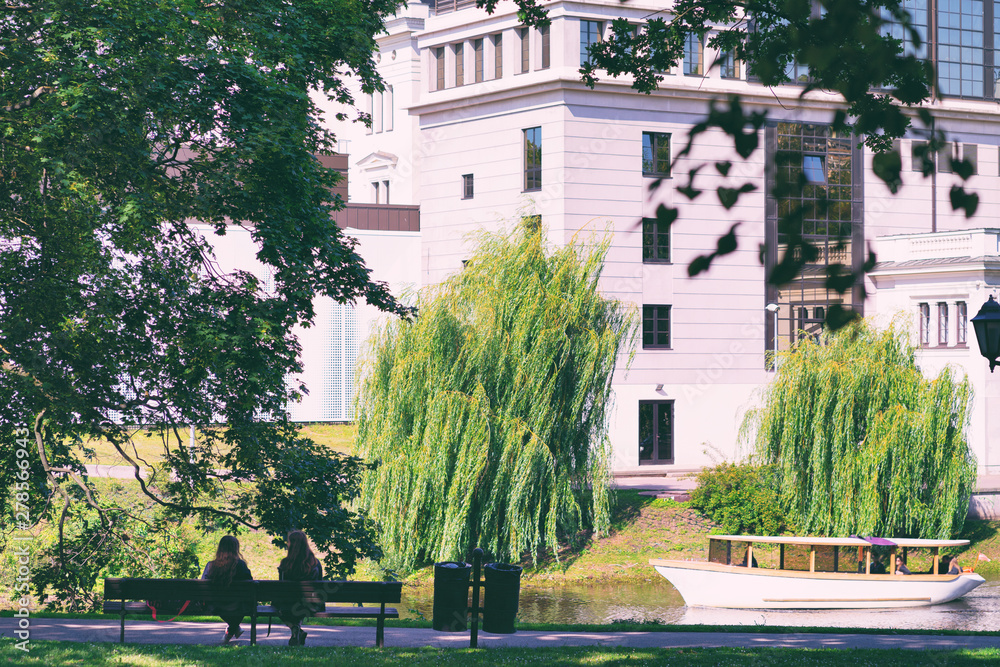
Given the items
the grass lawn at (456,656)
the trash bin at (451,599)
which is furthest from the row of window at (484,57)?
the grass lawn at (456,656)

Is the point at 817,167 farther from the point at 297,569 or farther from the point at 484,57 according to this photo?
the point at 297,569

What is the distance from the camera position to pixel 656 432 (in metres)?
47.6

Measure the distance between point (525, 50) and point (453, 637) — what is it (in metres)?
36.6

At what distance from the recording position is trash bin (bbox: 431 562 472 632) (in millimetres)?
14844

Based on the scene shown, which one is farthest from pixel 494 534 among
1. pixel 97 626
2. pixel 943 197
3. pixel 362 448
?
pixel 943 197

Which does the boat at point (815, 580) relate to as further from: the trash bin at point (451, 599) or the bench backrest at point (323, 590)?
the bench backrest at point (323, 590)

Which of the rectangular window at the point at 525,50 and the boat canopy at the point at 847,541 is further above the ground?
the rectangular window at the point at 525,50

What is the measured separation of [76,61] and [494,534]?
761 inches

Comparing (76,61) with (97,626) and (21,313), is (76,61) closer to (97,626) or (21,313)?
(21,313)

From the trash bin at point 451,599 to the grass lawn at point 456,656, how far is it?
2.14 m

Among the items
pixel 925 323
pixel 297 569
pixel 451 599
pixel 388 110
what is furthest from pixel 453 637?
pixel 388 110

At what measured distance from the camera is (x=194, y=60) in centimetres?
1352

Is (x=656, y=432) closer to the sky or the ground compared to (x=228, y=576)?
closer to the ground

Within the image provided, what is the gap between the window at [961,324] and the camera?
47.9 m
